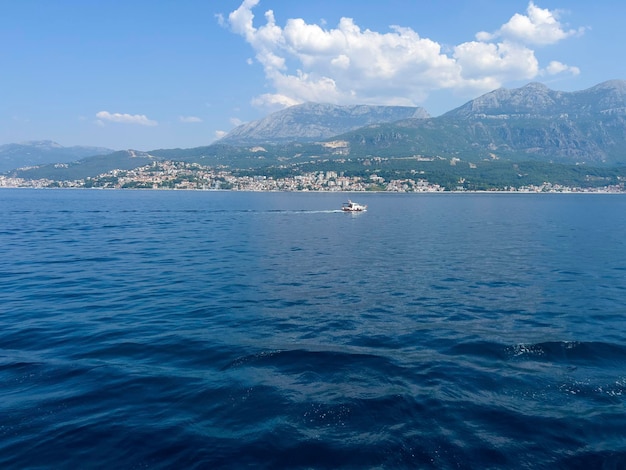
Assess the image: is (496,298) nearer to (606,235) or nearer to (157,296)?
(157,296)

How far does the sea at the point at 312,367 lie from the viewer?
12227mm

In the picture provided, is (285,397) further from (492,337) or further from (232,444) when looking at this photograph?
(492,337)

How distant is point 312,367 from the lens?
58.0 ft

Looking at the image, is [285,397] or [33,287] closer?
[285,397]

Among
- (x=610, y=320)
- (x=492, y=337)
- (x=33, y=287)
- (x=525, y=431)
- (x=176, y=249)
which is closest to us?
(x=525, y=431)

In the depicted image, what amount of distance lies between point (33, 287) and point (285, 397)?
27.0m

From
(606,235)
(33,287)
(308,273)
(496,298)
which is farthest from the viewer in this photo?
(606,235)

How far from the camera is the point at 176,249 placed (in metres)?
52.4

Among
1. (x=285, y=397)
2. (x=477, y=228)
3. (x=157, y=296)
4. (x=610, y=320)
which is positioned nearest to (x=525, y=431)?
(x=285, y=397)

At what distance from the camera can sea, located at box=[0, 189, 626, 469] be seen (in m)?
12.2

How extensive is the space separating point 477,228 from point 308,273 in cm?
5150

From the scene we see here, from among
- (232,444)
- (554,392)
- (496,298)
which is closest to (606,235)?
(496,298)

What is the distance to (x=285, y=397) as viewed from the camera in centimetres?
1509

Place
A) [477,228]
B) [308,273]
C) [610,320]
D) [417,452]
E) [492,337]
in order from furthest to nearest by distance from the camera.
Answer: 1. [477,228]
2. [308,273]
3. [610,320]
4. [492,337]
5. [417,452]
